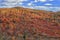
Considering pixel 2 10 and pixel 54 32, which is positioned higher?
pixel 2 10

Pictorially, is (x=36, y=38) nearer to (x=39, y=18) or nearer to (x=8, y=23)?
(x=39, y=18)

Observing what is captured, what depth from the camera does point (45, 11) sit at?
5535 millimetres

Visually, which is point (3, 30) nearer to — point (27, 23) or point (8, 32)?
point (8, 32)

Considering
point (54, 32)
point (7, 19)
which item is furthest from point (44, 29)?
point (7, 19)

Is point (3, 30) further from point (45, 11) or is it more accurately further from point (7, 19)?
point (45, 11)

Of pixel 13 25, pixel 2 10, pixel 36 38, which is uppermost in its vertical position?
pixel 2 10

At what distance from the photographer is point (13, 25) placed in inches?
214

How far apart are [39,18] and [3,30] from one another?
44.5 inches

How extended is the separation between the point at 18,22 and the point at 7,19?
1.19 feet

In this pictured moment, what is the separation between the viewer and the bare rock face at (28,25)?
17.5 feet

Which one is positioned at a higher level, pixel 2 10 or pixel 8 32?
pixel 2 10

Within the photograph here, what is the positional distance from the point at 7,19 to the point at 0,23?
24cm

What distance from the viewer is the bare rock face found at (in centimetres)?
533

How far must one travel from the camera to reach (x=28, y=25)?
5.41 meters
